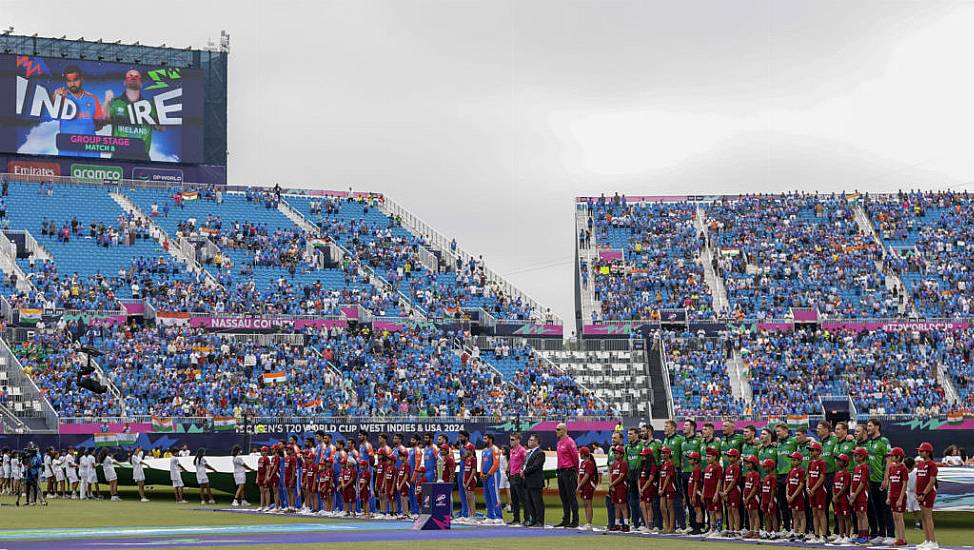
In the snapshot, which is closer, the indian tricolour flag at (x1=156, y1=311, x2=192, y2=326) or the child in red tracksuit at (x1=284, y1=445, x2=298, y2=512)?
the child in red tracksuit at (x1=284, y1=445, x2=298, y2=512)

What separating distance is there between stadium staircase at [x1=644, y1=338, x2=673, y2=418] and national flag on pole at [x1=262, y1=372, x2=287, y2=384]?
48.2 feet

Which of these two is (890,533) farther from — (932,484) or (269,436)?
(269,436)

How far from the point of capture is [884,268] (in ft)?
219

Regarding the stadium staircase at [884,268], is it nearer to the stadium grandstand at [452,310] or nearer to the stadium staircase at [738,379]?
the stadium grandstand at [452,310]

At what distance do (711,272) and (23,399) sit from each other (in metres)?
33.4

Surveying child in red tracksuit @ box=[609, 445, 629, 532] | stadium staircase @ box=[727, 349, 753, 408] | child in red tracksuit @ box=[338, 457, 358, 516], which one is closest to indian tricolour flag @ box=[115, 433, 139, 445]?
child in red tracksuit @ box=[338, 457, 358, 516]

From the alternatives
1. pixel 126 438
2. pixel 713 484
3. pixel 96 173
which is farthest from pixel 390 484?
pixel 96 173

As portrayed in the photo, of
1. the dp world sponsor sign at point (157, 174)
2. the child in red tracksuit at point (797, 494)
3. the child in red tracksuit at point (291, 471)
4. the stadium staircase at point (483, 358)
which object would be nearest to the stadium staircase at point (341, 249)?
the stadium staircase at point (483, 358)

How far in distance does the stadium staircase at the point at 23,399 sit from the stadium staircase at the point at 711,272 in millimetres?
30533

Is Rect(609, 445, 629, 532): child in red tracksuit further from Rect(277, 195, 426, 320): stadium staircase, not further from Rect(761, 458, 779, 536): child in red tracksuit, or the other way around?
Rect(277, 195, 426, 320): stadium staircase

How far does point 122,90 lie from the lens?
6769 centimetres

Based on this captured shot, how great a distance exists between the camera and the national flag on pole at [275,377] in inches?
2030

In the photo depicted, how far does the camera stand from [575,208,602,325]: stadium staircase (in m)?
64.4

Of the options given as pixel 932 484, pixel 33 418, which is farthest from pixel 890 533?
pixel 33 418
